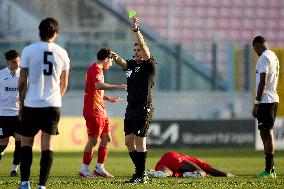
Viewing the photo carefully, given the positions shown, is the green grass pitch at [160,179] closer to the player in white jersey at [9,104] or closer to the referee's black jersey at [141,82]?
the player in white jersey at [9,104]

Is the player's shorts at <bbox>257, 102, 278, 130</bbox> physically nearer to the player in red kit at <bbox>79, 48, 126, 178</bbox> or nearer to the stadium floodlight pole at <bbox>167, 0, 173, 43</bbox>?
the player in red kit at <bbox>79, 48, 126, 178</bbox>

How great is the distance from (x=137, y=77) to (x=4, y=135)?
12.1 ft

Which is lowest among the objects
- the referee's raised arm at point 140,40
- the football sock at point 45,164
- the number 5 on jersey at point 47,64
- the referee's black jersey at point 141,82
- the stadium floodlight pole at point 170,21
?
the football sock at point 45,164

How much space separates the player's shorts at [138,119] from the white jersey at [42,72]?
2.86 meters

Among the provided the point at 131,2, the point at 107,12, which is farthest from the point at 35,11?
the point at 131,2

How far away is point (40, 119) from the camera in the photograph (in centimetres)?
1066

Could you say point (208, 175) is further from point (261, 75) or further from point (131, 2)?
point (131, 2)

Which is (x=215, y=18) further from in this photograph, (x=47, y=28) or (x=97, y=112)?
(x=47, y=28)

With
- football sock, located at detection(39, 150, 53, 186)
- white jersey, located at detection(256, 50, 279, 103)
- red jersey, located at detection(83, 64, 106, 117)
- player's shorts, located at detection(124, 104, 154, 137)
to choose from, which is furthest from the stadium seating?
football sock, located at detection(39, 150, 53, 186)

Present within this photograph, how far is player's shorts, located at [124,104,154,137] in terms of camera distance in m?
13.4

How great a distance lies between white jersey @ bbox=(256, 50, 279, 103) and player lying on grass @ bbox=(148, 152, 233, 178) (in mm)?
1507

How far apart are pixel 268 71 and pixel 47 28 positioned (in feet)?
18.5

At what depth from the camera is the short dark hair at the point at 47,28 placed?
10469 millimetres

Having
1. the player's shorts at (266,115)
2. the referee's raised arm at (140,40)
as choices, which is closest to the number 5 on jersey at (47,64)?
the referee's raised arm at (140,40)
